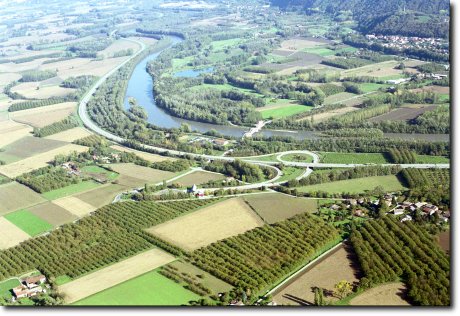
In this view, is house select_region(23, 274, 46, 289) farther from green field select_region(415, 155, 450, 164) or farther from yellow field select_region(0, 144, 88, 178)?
green field select_region(415, 155, 450, 164)

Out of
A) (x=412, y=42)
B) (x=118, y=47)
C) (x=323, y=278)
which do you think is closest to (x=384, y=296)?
(x=323, y=278)

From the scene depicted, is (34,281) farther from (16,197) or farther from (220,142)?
(220,142)

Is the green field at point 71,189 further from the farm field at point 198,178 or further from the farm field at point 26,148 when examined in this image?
the farm field at point 26,148

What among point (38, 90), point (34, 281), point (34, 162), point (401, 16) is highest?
point (401, 16)

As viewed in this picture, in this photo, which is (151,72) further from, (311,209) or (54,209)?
(311,209)

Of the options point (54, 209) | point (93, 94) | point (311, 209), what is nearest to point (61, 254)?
point (54, 209)

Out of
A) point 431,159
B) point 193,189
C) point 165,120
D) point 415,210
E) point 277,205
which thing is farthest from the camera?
point 165,120

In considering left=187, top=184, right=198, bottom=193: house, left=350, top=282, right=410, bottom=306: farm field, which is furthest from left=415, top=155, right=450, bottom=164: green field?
left=350, top=282, right=410, bottom=306: farm field
